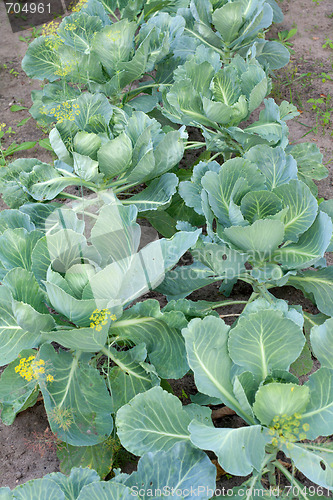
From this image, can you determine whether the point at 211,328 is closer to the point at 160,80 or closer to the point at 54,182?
the point at 54,182

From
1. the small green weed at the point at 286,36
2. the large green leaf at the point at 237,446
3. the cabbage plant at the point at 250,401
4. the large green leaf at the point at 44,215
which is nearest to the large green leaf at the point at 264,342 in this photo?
the cabbage plant at the point at 250,401

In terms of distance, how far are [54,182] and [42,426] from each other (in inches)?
45.4

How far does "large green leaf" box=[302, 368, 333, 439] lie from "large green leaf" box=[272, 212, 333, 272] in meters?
0.53

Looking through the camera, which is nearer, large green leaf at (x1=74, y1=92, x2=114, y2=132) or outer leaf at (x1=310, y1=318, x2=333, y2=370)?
outer leaf at (x1=310, y1=318, x2=333, y2=370)

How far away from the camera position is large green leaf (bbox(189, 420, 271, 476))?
1.51 meters

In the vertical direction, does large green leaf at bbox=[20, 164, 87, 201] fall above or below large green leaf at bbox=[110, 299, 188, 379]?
above

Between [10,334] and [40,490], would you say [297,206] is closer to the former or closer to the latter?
[10,334]

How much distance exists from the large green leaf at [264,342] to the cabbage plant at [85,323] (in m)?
0.26

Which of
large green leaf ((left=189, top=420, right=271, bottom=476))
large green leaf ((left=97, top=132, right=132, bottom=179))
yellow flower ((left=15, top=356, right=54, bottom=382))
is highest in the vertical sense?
large green leaf ((left=97, top=132, right=132, bottom=179))

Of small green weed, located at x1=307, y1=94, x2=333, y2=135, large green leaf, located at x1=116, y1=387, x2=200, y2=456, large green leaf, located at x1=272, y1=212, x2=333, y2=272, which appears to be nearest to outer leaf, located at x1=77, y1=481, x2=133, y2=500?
large green leaf, located at x1=116, y1=387, x2=200, y2=456

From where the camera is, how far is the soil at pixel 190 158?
2.05m

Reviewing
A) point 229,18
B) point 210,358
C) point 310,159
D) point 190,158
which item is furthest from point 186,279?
point 229,18

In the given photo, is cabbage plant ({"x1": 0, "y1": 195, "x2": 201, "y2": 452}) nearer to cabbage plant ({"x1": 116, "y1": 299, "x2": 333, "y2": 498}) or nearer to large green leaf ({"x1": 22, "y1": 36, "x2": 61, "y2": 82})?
cabbage plant ({"x1": 116, "y1": 299, "x2": 333, "y2": 498})

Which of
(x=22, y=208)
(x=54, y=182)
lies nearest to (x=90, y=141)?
(x=54, y=182)
